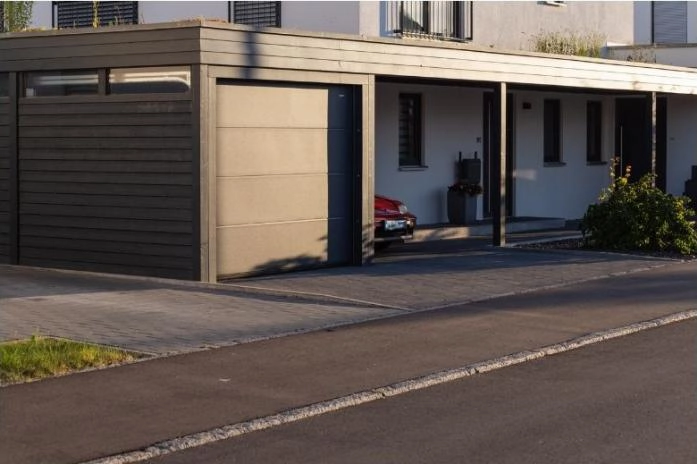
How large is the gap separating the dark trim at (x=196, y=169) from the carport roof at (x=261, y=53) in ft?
1.19

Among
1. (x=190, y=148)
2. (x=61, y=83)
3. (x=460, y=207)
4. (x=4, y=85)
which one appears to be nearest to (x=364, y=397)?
(x=190, y=148)

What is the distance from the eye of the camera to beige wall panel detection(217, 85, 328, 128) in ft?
49.5

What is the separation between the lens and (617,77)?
2200 cm

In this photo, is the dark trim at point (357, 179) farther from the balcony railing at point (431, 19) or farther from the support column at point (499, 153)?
the balcony railing at point (431, 19)

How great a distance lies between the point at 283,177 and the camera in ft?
52.2

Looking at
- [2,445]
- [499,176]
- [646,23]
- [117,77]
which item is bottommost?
[2,445]

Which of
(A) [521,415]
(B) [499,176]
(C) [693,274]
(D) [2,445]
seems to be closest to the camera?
(D) [2,445]

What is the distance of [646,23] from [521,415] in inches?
1171

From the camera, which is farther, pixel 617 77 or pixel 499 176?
pixel 617 77

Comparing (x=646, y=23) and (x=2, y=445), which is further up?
(x=646, y=23)

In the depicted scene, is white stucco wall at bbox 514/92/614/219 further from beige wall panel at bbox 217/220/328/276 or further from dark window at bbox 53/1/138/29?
beige wall panel at bbox 217/220/328/276

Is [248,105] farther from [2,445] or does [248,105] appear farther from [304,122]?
[2,445]

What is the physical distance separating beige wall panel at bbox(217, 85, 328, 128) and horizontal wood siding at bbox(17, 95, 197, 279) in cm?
68

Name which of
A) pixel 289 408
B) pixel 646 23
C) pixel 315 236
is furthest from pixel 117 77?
pixel 646 23
